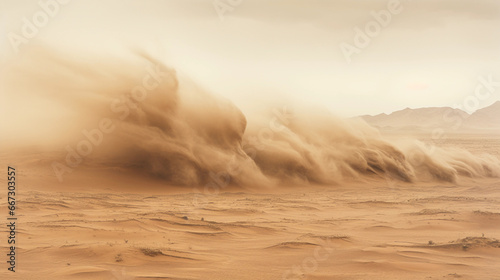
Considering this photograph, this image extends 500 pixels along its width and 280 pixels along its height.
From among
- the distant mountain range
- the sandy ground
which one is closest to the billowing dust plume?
the sandy ground

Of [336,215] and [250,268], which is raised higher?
[336,215]

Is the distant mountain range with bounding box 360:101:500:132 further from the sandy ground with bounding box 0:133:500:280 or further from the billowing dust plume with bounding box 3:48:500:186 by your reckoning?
the sandy ground with bounding box 0:133:500:280

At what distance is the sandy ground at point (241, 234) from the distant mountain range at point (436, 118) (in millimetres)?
137312

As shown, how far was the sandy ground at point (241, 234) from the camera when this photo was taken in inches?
258

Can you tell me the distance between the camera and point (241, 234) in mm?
8695

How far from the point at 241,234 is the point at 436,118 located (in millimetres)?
161862

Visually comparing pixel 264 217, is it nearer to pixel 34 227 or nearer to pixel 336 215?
pixel 336 215

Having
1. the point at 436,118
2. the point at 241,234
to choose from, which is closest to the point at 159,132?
the point at 241,234

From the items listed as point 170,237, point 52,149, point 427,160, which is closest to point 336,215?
point 170,237

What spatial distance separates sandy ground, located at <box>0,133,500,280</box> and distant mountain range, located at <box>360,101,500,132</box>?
13731 cm

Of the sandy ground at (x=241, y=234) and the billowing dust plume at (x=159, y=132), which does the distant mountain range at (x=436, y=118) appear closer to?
the billowing dust plume at (x=159, y=132)

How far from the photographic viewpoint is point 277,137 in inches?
741

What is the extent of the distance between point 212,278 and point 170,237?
230cm

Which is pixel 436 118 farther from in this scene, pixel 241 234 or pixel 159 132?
pixel 241 234
